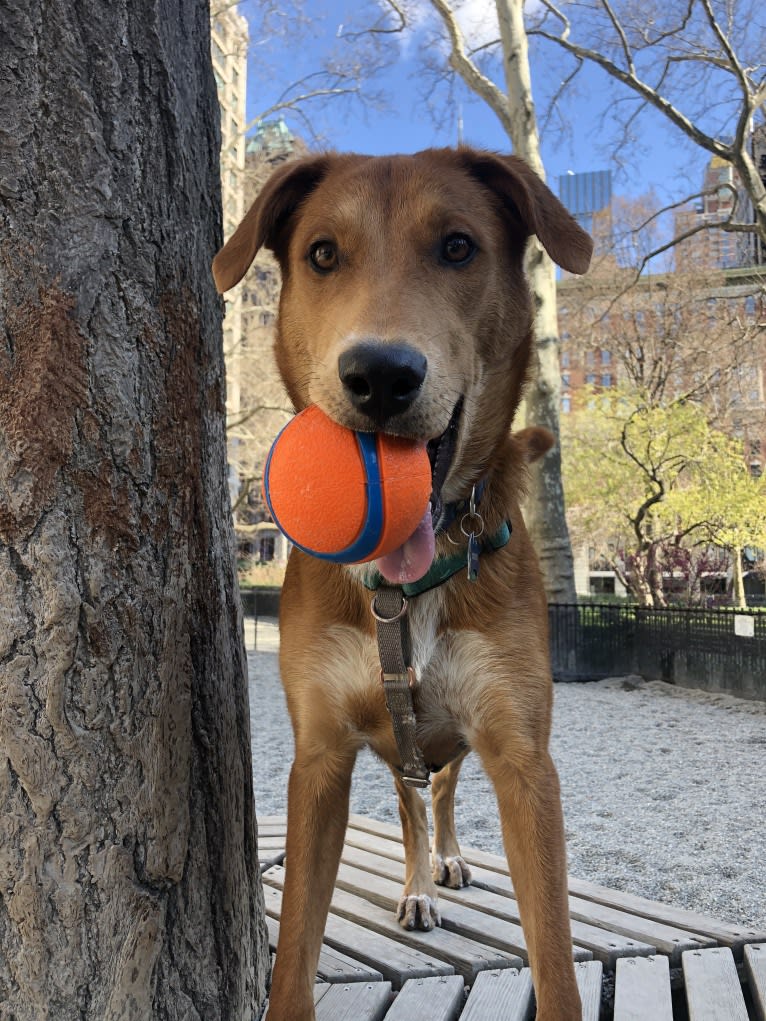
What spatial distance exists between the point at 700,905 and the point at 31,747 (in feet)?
12.6

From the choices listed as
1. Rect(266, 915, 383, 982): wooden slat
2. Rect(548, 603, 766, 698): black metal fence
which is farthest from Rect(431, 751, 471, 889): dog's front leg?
Rect(548, 603, 766, 698): black metal fence

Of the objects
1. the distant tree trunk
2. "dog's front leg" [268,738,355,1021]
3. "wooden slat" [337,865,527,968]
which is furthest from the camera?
"wooden slat" [337,865,527,968]

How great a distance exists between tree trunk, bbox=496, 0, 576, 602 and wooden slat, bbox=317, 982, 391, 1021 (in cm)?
1085

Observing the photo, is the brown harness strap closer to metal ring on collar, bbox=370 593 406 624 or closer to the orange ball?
metal ring on collar, bbox=370 593 406 624

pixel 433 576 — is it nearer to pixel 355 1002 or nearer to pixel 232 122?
pixel 355 1002

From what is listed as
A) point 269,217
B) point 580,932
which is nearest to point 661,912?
point 580,932

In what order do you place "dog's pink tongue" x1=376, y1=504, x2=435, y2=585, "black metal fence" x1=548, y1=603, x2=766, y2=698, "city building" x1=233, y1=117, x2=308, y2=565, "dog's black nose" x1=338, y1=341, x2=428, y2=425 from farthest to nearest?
"city building" x1=233, y1=117, x2=308, y2=565, "black metal fence" x1=548, y1=603, x2=766, y2=698, "dog's pink tongue" x1=376, y1=504, x2=435, y2=585, "dog's black nose" x1=338, y1=341, x2=428, y2=425

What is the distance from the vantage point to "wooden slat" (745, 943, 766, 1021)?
270 centimetres

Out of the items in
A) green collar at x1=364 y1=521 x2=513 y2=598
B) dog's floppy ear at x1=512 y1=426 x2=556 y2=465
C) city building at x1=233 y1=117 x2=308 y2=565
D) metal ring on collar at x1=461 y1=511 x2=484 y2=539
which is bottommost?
green collar at x1=364 y1=521 x2=513 y2=598

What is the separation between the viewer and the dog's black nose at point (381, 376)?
1899 millimetres

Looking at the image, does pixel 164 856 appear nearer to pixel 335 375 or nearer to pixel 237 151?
pixel 335 375

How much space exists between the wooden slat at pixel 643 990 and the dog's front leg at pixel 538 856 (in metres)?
0.64

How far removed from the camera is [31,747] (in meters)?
1.79

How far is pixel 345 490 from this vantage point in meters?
1.82
